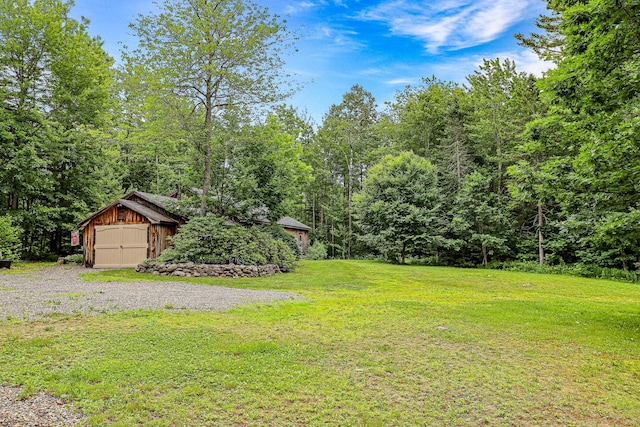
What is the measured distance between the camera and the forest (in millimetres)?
14039

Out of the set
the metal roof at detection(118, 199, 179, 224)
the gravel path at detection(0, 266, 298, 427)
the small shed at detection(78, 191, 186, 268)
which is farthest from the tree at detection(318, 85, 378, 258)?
the gravel path at detection(0, 266, 298, 427)

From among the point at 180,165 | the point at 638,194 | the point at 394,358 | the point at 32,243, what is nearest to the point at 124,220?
the point at 180,165

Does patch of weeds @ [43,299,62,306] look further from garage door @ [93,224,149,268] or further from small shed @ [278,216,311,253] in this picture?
→ small shed @ [278,216,311,253]

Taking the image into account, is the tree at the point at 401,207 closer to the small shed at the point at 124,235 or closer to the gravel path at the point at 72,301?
the small shed at the point at 124,235

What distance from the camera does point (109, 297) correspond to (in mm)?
7402

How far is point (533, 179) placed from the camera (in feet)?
20.7

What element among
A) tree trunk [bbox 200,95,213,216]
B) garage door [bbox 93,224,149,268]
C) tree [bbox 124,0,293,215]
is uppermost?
tree [bbox 124,0,293,215]

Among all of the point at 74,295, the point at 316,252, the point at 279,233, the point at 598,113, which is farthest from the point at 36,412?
the point at 316,252

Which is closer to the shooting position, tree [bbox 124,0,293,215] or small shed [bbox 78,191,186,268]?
tree [bbox 124,0,293,215]

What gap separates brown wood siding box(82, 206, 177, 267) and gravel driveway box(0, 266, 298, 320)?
4.85m

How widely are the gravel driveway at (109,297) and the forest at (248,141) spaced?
19.7 feet

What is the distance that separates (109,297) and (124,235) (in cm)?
887

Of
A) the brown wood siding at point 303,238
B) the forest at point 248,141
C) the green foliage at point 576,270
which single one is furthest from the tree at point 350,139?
the green foliage at point 576,270

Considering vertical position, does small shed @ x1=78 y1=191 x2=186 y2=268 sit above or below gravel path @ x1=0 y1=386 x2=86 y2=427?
above
